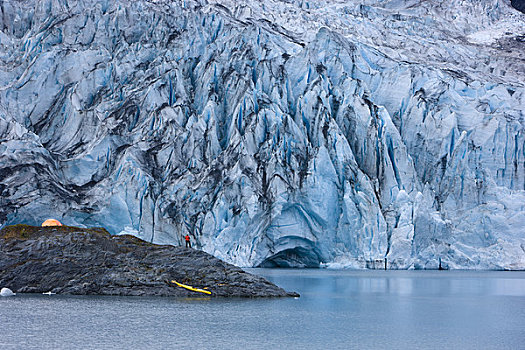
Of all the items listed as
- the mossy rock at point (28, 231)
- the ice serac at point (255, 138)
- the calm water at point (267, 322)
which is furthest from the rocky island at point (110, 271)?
the ice serac at point (255, 138)

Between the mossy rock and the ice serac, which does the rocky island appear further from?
the ice serac

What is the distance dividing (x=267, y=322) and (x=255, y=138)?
743 inches

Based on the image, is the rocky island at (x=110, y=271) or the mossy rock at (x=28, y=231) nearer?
the rocky island at (x=110, y=271)

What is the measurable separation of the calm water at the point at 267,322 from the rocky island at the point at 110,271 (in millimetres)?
854

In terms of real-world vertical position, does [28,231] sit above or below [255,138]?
below

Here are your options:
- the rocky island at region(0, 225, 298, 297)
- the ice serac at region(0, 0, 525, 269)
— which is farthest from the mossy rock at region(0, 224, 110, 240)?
the ice serac at region(0, 0, 525, 269)

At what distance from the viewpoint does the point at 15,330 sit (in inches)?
403

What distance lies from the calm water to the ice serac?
11321mm

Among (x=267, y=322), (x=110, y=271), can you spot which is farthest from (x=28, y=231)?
(x=267, y=322)

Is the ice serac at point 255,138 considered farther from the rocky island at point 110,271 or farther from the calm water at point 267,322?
the calm water at point 267,322

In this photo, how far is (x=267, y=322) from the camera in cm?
1194

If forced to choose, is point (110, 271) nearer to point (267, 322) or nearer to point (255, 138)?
point (267, 322)

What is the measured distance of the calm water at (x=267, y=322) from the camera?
9820 millimetres

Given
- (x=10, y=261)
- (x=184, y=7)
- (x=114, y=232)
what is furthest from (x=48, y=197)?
(x=184, y=7)
